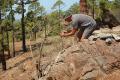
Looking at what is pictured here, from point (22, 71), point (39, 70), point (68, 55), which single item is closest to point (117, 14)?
point (22, 71)

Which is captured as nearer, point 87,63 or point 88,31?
point 87,63

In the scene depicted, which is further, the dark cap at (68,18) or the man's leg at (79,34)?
the man's leg at (79,34)

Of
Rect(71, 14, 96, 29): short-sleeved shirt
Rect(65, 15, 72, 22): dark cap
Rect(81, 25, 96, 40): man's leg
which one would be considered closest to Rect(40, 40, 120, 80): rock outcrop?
Rect(81, 25, 96, 40): man's leg

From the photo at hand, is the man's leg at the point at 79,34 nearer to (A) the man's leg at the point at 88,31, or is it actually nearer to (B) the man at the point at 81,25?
(B) the man at the point at 81,25

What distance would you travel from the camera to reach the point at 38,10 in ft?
133

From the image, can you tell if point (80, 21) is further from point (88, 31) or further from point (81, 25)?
point (88, 31)

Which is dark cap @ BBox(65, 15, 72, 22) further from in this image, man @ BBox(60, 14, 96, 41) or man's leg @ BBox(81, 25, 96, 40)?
man's leg @ BBox(81, 25, 96, 40)

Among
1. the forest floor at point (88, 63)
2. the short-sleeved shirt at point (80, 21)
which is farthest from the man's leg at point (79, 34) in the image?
the forest floor at point (88, 63)

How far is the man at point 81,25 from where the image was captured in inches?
430

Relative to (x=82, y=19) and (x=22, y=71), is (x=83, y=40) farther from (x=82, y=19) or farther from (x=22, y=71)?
(x=22, y=71)

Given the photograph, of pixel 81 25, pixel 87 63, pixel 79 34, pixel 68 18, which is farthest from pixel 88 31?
pixel 87 63

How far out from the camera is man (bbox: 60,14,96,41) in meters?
10.9

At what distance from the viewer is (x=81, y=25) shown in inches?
440

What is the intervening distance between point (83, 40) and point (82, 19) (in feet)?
2.38
